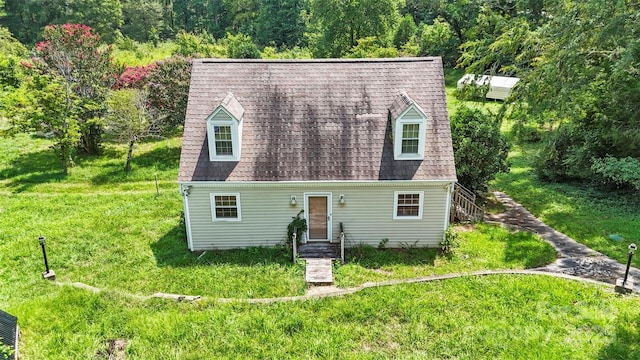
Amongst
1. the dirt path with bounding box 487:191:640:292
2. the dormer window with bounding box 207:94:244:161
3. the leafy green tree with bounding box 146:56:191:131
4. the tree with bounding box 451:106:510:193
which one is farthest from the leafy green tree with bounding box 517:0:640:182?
the leafy green tree with bounding box 146:56:191:131

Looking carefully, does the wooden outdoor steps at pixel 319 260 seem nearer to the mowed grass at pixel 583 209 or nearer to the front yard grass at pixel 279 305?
the front yard grass at pixel 279 305

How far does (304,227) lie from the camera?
1515cm

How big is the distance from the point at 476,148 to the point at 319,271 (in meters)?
8.87

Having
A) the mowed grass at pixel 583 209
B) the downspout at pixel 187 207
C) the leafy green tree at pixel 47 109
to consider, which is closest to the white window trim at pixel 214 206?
the downspout at pixel 187 207

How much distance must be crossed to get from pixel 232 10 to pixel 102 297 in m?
61.0

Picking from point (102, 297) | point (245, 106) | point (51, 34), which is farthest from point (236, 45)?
point (102, 297)

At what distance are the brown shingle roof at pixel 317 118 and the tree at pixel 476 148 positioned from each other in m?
3.63

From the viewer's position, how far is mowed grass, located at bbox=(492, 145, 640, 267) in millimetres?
15719

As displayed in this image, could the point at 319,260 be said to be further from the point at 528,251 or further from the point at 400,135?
the point at 528,251

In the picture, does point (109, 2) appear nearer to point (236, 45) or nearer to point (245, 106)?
point (236, 45)

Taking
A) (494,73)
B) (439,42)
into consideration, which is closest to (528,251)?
(494,73)

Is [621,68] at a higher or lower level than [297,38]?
lower

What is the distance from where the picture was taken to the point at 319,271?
45.4ft

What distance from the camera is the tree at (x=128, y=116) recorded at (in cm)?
2294
